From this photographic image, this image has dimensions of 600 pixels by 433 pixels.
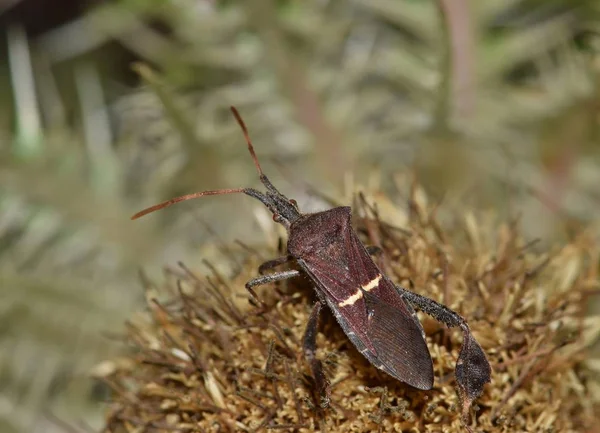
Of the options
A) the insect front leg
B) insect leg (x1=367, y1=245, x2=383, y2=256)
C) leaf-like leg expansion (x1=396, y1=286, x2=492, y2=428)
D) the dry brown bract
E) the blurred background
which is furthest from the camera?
the blurred background

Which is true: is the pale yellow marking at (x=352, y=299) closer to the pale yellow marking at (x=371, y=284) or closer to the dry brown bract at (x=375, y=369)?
the pale yellow marking at (x=371, y=284)

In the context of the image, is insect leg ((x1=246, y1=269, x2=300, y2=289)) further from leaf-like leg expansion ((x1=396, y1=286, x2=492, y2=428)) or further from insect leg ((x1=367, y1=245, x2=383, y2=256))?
leaf-like leg expansion ((x1=396, y1=286, x2=492, y2=428))

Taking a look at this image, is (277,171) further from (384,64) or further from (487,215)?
(487,215)

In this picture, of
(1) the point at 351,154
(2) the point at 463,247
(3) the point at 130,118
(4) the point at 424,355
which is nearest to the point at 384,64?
(1) the point at 351,154

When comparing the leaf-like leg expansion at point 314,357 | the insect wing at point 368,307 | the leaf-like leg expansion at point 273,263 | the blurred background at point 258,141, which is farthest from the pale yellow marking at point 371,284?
the blurred background at point 258,141

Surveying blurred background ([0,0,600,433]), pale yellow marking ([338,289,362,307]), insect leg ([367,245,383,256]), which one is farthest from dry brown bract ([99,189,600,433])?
blurred background ([0,0,600,433])

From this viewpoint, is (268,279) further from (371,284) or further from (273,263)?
(371,284)
